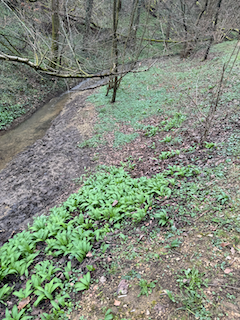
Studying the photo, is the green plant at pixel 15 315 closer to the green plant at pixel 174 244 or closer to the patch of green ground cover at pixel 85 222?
the patch of green ground cover at pixel 85 222

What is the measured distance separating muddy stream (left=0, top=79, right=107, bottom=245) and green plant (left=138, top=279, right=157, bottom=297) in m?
3.53

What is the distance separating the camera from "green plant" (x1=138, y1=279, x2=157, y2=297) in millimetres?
2725

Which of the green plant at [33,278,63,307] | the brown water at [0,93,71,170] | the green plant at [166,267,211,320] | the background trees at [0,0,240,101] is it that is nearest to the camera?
the green plant at [166,267,211,320]

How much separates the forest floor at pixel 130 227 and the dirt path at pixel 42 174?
4 cm

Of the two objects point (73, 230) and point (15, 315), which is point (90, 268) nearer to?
point (73, 230)

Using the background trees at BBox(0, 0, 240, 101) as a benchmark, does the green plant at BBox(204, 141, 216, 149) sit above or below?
below

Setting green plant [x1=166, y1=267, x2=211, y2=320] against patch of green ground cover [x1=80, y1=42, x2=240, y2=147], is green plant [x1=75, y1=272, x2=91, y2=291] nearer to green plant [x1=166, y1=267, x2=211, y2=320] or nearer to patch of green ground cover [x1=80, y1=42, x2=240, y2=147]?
green plant [x1=166, y1=267, x2=211, y2=320]

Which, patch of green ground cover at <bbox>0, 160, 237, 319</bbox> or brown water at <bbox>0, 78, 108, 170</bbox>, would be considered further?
brown water at <bbox>0, 78, 108, 170</bbox>

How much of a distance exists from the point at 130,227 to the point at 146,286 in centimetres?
126

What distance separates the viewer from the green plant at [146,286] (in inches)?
107

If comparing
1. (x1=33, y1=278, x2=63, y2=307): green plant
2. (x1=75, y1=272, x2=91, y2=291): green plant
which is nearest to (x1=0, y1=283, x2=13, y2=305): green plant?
(x1=33, y1=278, x2=63, y2=307): green plant

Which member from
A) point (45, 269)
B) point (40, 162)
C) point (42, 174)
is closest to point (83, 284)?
point (45, 269)

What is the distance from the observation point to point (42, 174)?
6.83 metres

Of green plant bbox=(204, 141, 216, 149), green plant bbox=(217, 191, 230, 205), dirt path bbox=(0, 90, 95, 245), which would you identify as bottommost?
dirt path bbox=(0, 90, 95, 245)
